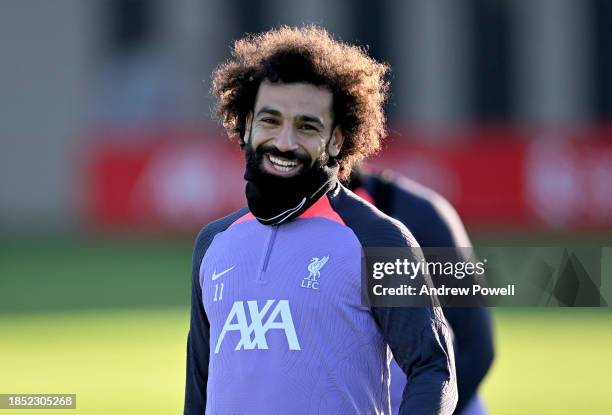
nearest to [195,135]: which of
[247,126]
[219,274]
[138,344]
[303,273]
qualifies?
[138,344]

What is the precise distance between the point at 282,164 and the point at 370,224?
1.17 feet

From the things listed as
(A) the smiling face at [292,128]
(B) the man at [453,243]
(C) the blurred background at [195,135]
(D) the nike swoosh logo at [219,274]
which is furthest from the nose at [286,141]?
(C) the blurred background at [195,135]

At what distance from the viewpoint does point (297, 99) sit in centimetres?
446

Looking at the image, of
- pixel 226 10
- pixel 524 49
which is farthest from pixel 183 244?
pixel 524 49

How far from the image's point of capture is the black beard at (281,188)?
4.45 metres

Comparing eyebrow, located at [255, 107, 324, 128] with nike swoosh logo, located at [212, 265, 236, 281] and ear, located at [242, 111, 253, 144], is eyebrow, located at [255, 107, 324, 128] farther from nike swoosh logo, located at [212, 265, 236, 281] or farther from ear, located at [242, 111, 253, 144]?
nike swoosh logo, located at [212, 265, 236, 281]

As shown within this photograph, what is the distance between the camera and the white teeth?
4.45 metres

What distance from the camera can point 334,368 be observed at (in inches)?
168


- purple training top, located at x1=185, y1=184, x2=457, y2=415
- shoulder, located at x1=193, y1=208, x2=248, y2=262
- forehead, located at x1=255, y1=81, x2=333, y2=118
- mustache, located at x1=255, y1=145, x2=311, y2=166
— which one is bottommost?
purple training top, located at x1=185, y1=184, x2=457, y2=415

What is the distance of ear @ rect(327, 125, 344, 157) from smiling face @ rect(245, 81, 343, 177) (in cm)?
3

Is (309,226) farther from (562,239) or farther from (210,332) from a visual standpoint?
(562,239)

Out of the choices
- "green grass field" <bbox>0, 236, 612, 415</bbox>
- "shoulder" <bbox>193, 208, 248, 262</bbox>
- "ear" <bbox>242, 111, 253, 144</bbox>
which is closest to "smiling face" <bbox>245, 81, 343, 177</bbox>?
"ear" <bbox>242, 111, 253, 144</bbox>

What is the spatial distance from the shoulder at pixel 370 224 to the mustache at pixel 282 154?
163 mm

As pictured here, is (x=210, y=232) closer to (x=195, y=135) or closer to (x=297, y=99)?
(x=297, y=99)
